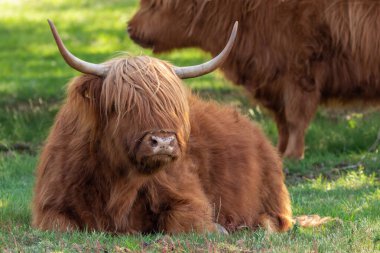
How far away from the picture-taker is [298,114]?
892 centimetres

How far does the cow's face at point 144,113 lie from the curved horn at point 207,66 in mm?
103

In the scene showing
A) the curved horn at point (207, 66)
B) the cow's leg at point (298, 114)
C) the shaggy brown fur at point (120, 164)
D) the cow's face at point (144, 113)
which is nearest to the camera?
the cow's face at point (144, 113)

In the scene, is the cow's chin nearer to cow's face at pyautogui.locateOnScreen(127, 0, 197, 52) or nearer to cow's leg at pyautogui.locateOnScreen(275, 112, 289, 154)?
cow's leg at pyautogui.locateOnScreen(275, 112, 289, 154)

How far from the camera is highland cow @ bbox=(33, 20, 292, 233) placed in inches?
204

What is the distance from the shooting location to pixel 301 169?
28.3 ft

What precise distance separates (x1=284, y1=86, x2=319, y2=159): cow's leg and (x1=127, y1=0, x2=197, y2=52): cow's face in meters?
1.22

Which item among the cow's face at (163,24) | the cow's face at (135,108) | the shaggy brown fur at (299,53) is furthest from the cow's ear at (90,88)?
the cow's face at (163,24)

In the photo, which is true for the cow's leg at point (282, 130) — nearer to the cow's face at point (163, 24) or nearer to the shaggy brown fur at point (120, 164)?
the cow's face at point (163, 24)

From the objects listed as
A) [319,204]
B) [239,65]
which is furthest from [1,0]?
[319,204]

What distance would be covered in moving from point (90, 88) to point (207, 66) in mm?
649

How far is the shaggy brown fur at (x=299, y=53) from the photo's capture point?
28.6 ft

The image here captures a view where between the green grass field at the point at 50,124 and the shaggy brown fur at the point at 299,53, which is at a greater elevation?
the shaggy brown fur at the point at 299,53

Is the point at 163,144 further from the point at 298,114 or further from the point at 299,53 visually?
the point at 298,114

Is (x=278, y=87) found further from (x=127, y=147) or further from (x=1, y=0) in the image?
(x=1, y=0)
